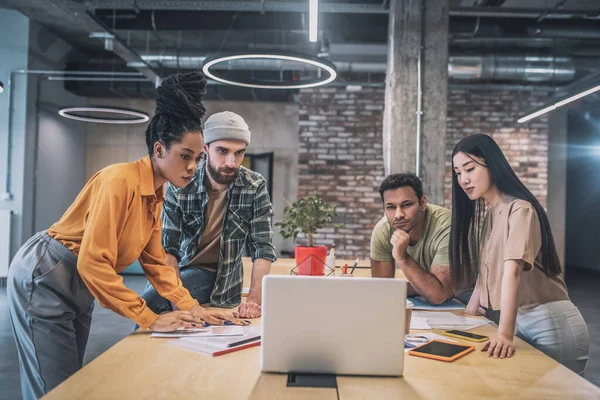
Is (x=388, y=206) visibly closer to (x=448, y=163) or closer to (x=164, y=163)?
(x=164, y=163)

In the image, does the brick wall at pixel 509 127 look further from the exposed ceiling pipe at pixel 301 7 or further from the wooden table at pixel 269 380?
the wooden table at pixel 269 380

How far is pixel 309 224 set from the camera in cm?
313

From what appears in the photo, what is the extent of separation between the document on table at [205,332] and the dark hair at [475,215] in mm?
980

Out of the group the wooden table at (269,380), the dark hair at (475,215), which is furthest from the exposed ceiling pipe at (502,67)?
the wooden table at (269,380)

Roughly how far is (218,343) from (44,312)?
0.61 m

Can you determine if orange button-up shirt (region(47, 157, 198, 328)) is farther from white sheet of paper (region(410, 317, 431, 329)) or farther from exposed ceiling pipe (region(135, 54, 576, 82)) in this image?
exposed ceiling pipe (region(135, 54, 576, 82))

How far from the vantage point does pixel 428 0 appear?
4711 mm

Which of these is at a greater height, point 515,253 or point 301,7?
point 301,7

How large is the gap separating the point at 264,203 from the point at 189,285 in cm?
52

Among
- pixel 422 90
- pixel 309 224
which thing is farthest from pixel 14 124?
pixel 309 224

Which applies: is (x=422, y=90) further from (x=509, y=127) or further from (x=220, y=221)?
(x=509, y=127)

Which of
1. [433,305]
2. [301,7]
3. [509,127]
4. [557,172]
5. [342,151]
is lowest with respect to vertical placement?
[433,305]

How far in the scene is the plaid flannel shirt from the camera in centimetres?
235

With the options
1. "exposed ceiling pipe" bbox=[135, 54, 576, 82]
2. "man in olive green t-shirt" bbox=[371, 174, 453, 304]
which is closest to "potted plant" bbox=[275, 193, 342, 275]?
"man in olive green t-shirt" bbox=[371, 174, 453, 304]
